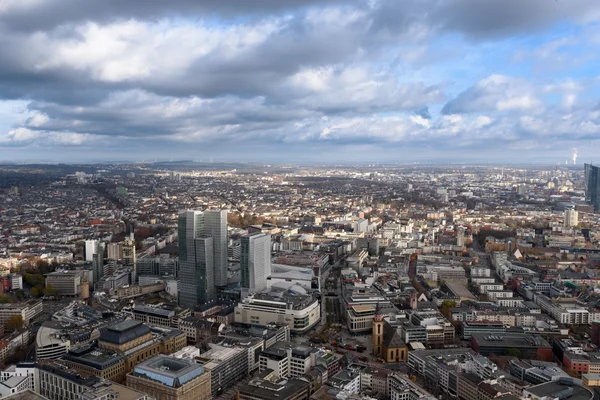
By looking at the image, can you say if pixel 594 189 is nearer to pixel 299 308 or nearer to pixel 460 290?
pixel 460 290

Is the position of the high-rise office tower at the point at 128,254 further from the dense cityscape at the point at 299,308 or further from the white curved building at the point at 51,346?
the white curved building at the point at 51,346

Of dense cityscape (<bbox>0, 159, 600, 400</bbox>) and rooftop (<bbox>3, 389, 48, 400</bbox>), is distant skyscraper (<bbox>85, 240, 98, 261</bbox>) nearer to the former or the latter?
dense cityscape (<bbox>0, 159, 600, 400</bbox>)

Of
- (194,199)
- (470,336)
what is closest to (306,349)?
(470,336)

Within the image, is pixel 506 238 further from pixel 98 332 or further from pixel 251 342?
pixel 98 332

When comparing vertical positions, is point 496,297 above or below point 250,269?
below

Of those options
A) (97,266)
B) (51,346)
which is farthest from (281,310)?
(97,266)

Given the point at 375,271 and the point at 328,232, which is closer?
the point at 375,271

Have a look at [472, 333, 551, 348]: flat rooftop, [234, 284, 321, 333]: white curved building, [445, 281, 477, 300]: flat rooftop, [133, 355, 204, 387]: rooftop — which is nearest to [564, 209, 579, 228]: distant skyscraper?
[445, 281, 477, 300]: flat rooftop
